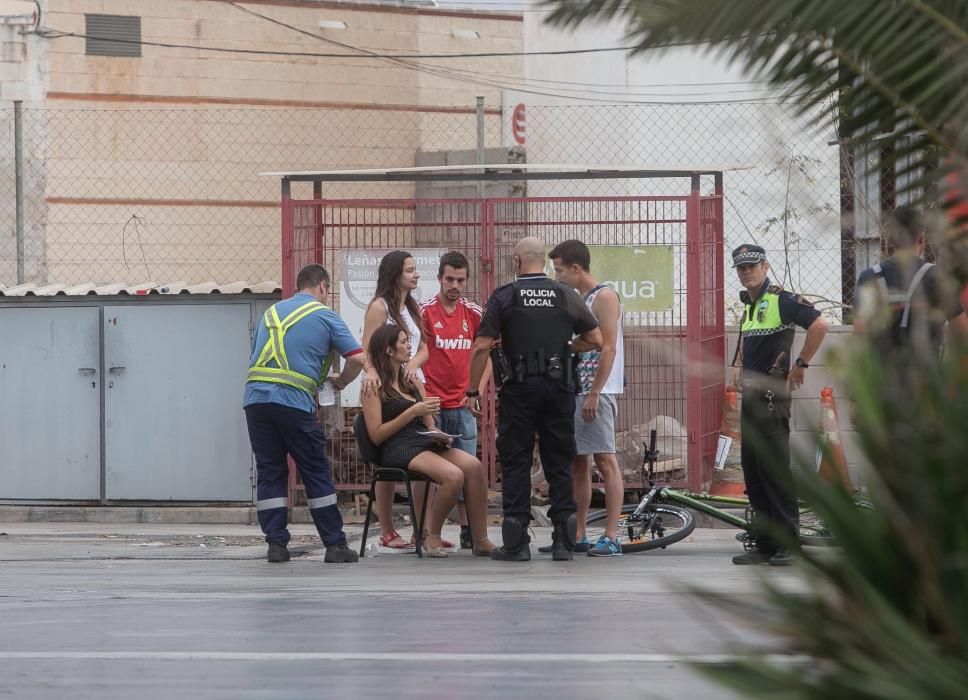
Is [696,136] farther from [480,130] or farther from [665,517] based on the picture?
[665,517]

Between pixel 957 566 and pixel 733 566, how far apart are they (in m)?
7.06

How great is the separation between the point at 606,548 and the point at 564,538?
46cm

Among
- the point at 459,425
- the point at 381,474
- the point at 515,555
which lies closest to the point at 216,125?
the point at 459,425

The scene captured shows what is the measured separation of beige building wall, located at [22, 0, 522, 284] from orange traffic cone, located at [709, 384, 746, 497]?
391 inches

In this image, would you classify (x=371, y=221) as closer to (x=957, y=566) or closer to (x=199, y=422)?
(x=199, y=422)

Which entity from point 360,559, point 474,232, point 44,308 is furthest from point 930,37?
point 44,308

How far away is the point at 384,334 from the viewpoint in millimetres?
9469

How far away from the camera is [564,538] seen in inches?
361

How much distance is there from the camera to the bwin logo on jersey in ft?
32.6

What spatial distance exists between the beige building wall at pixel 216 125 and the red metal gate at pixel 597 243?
355 inches

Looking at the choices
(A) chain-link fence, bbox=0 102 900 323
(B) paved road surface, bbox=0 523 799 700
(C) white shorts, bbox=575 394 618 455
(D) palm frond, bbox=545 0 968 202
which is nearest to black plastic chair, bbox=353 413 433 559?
(B) paved road surface, bbox=0 523 799 700

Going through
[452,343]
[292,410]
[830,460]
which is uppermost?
[452,343]

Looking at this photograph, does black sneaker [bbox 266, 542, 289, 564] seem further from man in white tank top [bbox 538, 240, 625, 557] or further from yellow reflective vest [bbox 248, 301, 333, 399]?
man in white tank top [bbox 538, 240, 625, 557]

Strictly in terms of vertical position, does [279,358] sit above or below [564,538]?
above
